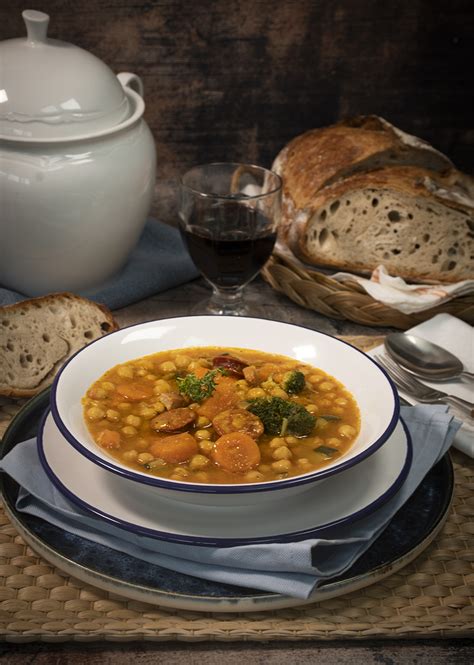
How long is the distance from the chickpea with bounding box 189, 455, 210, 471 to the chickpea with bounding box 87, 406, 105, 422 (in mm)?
260

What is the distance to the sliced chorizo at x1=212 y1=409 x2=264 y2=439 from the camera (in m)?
1.93

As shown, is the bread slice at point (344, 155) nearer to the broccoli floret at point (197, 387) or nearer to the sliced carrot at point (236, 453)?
the broccoli floret at point (197, 387)

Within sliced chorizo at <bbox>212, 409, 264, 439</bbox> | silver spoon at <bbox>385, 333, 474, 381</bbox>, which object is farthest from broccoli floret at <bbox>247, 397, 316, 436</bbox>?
silver spoon at <bbox>385, 333, 474, 381</bbox>

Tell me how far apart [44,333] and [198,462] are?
1.18 meters

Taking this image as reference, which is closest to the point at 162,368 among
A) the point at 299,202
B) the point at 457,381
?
the point at 457,381

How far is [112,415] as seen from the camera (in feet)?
6.58

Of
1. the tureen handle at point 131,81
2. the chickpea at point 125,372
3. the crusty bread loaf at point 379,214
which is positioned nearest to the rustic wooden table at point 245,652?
the chickpea at point 125,372

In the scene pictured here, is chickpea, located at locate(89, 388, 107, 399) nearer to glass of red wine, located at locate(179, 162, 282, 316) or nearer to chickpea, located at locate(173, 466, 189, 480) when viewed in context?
chickpea, located at locate(173, 466, 189, 480)

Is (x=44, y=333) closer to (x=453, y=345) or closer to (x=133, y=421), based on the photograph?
(x=133, y=421)

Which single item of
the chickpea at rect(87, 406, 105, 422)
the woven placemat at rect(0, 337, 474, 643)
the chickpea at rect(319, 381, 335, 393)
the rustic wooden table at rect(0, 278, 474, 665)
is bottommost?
the rustic wooden table at rect(0, 278, 474, 665)

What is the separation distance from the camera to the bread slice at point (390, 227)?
3.46 m

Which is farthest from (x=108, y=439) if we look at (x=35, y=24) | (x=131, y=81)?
(x=131, y=81)

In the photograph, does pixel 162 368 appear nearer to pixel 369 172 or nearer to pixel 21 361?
pixel 21 361

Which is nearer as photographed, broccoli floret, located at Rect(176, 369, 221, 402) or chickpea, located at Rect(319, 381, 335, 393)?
broccoli floret, located at Rect(176, 369, 221, 402)
